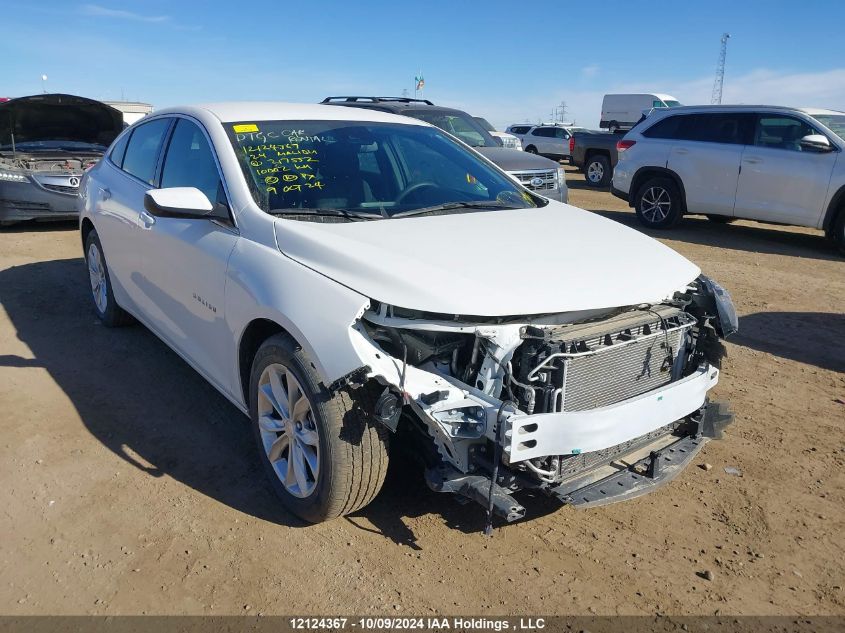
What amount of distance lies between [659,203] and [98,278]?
8.68 meters

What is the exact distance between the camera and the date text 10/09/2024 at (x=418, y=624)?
263cm

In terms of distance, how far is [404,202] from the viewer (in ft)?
12.5

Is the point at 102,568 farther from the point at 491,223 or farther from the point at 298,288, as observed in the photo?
the point at 491,223

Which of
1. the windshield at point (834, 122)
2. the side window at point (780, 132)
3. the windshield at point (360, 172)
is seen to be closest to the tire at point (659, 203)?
the side window at point (780, 132)

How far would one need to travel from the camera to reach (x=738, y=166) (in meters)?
10.2

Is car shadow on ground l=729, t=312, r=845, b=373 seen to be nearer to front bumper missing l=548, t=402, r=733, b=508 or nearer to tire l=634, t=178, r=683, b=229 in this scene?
front bumper missing l=548, t=402, r=733, b=508

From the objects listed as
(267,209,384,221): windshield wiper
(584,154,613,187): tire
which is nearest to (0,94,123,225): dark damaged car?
(267,209,384,221): windshield wiper

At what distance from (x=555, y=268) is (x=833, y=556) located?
5.77ft

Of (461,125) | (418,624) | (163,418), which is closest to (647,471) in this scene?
(418,624)

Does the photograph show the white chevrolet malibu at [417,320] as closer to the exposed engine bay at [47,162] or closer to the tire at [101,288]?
the tire at [101,288]

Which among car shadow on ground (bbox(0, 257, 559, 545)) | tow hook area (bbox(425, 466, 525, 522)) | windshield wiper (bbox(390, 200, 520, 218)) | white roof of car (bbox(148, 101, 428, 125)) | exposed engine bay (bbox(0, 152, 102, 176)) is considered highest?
white roof of car (bbox(148, 101, 428, 125))

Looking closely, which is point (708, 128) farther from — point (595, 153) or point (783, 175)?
point (595, 153)

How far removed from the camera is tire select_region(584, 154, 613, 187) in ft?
64.0

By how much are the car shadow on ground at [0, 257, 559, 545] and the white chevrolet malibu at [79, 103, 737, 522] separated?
32cm
